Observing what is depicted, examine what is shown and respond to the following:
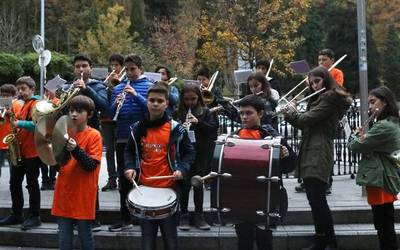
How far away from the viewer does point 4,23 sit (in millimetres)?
35781

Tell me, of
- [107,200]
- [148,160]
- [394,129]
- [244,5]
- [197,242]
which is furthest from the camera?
[244,5]

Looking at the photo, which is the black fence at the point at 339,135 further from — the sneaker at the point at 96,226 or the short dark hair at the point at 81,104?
the short dark hair at the point at 81,104

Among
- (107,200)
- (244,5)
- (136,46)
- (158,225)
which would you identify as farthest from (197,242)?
(136,46)

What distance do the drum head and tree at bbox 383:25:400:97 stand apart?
48.3 metres

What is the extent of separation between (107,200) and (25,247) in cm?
131

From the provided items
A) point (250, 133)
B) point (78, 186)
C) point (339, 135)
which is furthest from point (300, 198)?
point (78, 186)

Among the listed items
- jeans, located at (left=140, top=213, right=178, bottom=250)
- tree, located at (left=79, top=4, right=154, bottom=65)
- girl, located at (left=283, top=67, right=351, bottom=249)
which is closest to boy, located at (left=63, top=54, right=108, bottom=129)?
jeans, located at (left=140, top=213, right=178, bottom=250)

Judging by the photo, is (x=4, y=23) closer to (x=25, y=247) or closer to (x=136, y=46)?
(x=136, y=46)

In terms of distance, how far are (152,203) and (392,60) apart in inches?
1948

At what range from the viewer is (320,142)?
5914mm

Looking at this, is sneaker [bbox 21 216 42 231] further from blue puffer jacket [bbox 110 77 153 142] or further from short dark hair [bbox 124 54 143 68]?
short dark hair [bbox 124 54 143 68]

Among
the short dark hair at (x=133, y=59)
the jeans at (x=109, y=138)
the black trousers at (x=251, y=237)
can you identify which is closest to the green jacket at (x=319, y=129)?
the black trousers at (x=251, y=237)

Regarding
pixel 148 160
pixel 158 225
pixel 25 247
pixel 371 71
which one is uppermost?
pixel 371 71

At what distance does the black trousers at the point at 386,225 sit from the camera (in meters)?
5.78
